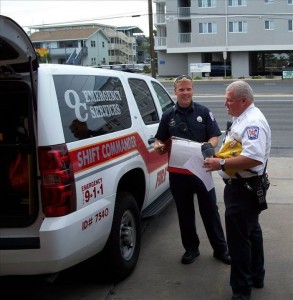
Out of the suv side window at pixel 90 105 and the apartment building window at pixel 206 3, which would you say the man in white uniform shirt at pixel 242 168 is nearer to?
the suv side window at pixel 90 105

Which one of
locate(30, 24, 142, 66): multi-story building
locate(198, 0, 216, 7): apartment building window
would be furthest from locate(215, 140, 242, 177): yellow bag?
locate(30, 24, 142, 66): multi-story building

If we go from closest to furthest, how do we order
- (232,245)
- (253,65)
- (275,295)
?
(232,245) → (275,295) → (253,65)

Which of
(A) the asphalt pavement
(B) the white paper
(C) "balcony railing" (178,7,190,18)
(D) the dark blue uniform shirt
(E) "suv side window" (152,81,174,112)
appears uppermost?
(C) "balcony railing" (178,7,190,18)

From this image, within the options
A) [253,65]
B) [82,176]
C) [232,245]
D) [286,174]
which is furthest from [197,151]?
[253,65]

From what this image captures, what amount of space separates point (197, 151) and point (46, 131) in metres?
1.50

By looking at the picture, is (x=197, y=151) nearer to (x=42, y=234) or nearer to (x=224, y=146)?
(x=224, y=146)

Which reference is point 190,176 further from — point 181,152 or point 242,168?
point 242,168

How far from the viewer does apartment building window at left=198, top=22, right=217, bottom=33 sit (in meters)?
52.7

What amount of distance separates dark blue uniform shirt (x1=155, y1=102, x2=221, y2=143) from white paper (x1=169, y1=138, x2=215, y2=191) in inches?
3.5

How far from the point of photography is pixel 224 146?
11.2ft

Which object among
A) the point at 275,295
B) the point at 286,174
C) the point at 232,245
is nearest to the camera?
the point at 232,245

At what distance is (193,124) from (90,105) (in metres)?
1.02

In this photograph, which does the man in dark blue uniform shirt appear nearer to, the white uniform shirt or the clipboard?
the clipboard

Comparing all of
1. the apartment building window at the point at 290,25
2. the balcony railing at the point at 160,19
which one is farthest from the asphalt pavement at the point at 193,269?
the balcony railing at the point at 160,19
